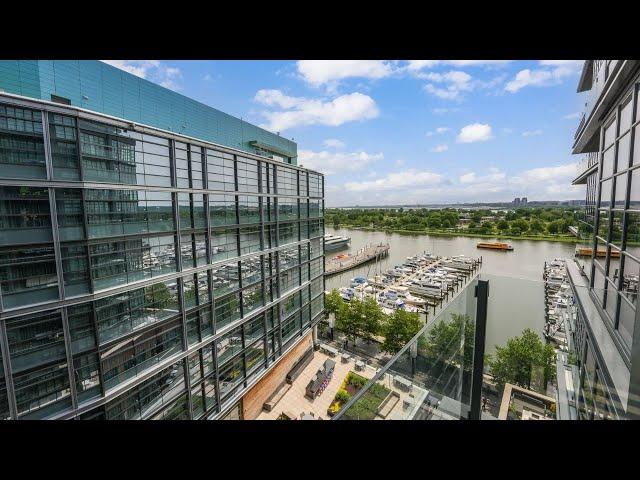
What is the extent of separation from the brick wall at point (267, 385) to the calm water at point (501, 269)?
6.57m

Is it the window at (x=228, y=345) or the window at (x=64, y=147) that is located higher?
the window at (x=64, y=147)

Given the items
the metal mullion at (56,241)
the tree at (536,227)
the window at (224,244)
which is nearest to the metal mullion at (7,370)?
the metal mullion at (56,241)

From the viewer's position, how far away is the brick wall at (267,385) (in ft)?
25.9

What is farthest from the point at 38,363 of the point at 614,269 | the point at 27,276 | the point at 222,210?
the point at 614,269

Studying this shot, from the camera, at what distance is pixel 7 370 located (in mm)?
4078

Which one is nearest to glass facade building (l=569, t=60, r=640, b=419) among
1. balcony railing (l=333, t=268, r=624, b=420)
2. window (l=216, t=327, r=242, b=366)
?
balcony railing (l=333, t=268, r=624, b=420)

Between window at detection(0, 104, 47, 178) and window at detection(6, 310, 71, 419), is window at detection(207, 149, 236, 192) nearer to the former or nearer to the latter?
window at detection(0, 104, 47, 178)

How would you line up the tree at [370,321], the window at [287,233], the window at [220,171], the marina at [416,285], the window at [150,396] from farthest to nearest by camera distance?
the marina at [416,285] < the tree at [370,321] < the window at [287,233] < the window at [220,171] < the window at [150,396]

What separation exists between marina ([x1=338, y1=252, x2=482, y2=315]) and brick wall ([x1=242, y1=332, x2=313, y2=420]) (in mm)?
5856

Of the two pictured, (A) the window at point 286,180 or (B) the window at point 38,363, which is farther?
(A) the window at point 286,180

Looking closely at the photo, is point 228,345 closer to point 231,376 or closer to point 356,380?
point 231,376

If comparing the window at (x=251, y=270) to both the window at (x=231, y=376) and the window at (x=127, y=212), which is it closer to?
the window at (x=231, y=376)
